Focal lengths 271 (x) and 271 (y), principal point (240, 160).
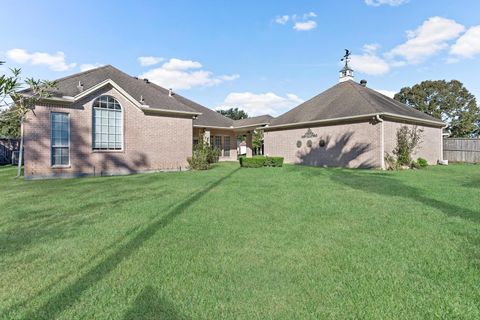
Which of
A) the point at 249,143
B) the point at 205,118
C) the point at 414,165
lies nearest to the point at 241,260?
the point at 414,165

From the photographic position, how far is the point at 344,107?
57.1ft

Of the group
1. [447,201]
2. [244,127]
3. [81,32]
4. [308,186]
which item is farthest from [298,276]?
[244,127]

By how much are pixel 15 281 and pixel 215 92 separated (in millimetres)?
28191

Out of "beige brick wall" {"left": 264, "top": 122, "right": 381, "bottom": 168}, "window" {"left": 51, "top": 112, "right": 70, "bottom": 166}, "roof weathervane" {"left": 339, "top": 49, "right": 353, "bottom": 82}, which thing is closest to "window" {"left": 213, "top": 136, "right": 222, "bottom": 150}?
"beige brick wall" {"left": 264, "top": 122, "right": 381, "bottom": 168}

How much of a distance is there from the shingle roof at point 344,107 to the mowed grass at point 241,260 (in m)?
10.6

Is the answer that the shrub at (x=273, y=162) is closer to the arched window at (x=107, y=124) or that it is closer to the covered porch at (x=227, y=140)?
the covered porch at (x=227, y=140)

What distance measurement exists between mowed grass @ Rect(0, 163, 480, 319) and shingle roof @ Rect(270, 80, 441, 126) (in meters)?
10.6

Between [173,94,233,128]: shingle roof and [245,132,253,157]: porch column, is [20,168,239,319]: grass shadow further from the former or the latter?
[245,132,253,157]: porch column

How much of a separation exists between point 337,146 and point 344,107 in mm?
2570

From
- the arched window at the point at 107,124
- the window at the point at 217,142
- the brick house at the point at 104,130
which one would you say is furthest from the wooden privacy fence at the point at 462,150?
the arched window at the point at 107,124

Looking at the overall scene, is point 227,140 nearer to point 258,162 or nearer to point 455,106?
point 258,162

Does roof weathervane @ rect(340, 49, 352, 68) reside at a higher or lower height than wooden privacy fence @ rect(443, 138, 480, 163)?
higher

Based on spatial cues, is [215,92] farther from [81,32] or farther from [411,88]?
[411,88]

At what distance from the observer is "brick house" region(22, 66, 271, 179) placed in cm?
1191
